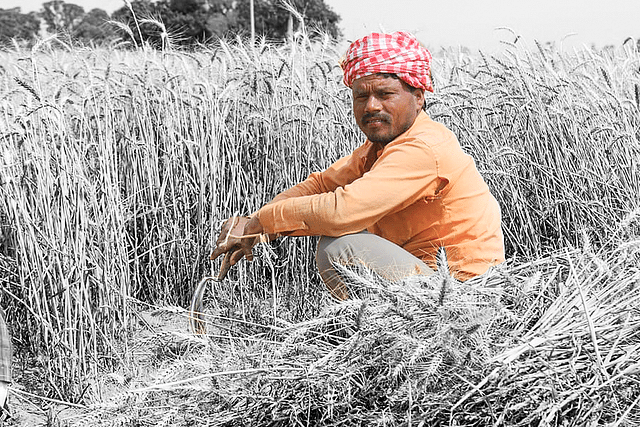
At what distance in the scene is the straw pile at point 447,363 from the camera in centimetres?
136

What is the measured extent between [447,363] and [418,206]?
669 millimetres

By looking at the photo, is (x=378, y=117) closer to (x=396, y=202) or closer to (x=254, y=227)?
(x=396, y=202)

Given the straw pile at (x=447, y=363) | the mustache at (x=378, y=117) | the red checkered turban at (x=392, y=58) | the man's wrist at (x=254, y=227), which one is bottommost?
the straw pile at (x=447, y=363)

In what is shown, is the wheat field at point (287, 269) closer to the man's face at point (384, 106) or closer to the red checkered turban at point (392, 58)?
the man's face at point (384, 106)

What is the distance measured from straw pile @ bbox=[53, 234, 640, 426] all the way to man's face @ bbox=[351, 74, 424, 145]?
0.51 meters

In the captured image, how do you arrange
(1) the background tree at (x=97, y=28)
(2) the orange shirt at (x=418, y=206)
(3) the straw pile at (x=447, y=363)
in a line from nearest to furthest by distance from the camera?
1. (3) the straw pile at (x=447, y=363)
2. (2) the orange shirt at (x=418, y=206)
3. (1) the background tree at (x=97, y=28)

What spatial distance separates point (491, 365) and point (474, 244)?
640 mm

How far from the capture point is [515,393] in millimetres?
1394

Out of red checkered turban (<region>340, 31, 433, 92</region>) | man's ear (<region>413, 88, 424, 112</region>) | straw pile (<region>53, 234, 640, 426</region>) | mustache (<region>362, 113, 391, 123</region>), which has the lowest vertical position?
straw pile (<region>53, 234, 640, 426</region>)

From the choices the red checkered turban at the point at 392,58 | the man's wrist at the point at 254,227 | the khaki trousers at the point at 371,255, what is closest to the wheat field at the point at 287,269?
the khaki trousers at the point at 371,255

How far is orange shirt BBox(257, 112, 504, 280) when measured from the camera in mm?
1855

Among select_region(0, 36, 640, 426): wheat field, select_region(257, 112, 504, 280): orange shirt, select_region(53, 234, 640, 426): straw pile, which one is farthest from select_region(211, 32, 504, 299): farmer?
select_region(53, 234, 640, 426): straw pile

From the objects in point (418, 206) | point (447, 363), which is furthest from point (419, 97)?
point (447, 363)

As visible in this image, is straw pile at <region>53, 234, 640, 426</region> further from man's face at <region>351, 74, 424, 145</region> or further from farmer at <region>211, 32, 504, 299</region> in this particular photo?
man's face at <region>351, 74, 424, 145</region>
